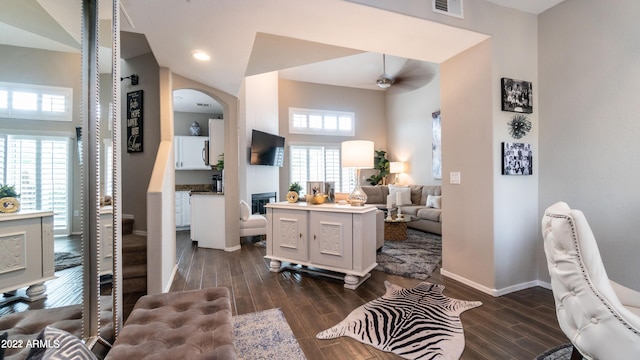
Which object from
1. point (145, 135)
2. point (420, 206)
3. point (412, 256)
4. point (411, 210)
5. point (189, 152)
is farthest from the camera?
point (189, 152)

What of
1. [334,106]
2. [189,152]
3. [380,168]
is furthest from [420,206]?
[189,152]

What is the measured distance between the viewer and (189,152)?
21.5 feet

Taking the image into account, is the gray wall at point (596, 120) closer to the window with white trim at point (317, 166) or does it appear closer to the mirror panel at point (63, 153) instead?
the mirror panel at point (63, 153)

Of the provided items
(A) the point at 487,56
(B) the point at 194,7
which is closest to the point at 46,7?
(B) the point at 194,7

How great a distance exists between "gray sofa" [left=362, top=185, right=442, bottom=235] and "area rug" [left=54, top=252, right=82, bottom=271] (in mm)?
5203

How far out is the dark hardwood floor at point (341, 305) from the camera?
1793 mm

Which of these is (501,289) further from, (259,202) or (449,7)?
(259,202)

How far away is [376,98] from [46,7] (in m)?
7.90

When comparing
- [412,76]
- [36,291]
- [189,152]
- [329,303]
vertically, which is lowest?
[329,303]

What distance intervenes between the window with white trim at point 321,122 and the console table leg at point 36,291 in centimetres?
638

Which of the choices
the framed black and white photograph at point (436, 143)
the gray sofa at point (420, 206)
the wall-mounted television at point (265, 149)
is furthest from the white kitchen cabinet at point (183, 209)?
the framed black and white photograph at point (436, 143)

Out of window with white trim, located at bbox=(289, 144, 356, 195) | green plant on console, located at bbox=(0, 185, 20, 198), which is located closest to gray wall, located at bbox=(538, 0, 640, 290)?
green plant on console, located at bbox=(0, 185, 20, 198)

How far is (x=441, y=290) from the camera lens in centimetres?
269

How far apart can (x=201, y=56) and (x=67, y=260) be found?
237cm
